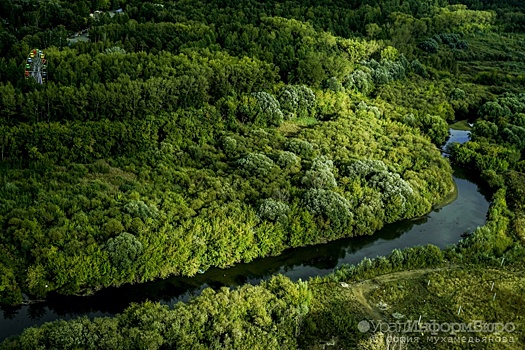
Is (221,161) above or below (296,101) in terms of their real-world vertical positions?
below

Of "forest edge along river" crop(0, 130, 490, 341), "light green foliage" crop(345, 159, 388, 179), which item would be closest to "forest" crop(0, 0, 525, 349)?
"light green foliage" crop(345, 159, 388, 179)

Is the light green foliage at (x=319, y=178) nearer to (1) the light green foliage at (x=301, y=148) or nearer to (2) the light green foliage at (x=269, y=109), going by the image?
(1) the light green foliage at (x=301, y=148)

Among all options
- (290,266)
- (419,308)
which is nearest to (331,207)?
(290,266)

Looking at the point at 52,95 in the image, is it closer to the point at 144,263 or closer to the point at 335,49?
the point at 144,263

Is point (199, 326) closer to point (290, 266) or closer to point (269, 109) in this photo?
point (290, 266)

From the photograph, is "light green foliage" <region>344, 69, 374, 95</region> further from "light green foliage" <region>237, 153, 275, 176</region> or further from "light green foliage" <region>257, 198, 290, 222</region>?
"light green foliage" <region>257, 198, 290, 222</region>

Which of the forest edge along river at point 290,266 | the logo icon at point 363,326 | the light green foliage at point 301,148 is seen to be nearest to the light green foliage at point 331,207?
the forest edge along river at point 290,266
